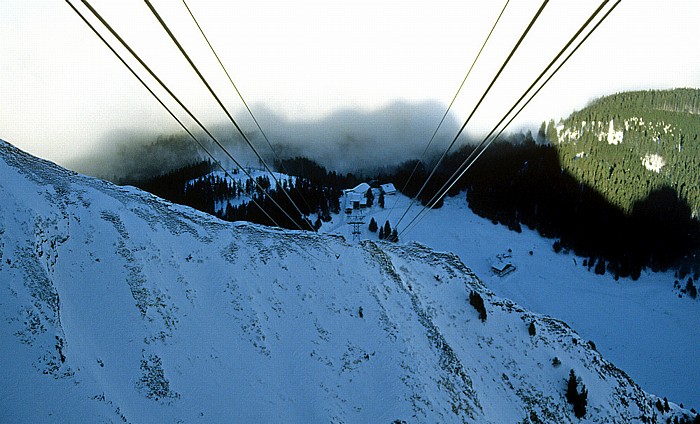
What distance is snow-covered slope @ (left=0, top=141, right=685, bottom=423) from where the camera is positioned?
22781 millimetres

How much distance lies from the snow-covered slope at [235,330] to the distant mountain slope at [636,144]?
94246 mm

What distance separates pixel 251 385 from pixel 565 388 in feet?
96.8

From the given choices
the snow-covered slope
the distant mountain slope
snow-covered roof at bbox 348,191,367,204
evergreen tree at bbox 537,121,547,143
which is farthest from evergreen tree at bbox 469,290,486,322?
evergreen tree at bbox 537,121,547,143

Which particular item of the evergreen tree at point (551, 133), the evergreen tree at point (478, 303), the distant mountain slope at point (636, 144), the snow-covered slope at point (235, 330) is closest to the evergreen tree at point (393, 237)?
the snow-covered slope at point (235, 330)

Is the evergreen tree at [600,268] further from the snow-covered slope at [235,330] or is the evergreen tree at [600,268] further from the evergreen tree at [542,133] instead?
the evergreen tree at [542,133]

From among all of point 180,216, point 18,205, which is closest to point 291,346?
point 180,216

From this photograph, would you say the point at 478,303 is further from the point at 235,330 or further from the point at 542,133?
the point at 542,133

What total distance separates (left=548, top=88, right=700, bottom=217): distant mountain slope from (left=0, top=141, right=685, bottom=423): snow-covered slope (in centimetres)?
9425

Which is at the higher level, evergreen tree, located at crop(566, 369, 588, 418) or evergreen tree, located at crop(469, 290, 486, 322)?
evergreen tree, located at crop(469, 290, 486, 322)

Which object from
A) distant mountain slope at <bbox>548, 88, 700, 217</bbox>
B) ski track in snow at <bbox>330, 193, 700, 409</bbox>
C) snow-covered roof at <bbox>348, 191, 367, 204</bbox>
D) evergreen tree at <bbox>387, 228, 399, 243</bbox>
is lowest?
ski track in snow at <bbox>330, 193, 700, 409</bbox>

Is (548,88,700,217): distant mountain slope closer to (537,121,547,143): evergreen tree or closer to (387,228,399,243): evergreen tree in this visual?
(537,121,547,143): evergreen tree

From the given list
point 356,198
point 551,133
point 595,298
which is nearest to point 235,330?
point 356,198

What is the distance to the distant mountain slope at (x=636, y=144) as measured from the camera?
115 metres

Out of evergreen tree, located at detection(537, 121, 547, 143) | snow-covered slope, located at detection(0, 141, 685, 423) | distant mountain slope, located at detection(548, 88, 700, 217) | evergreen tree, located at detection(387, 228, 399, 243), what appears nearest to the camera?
snow-covered slope, located at detection(0, 141, 685, 423)
